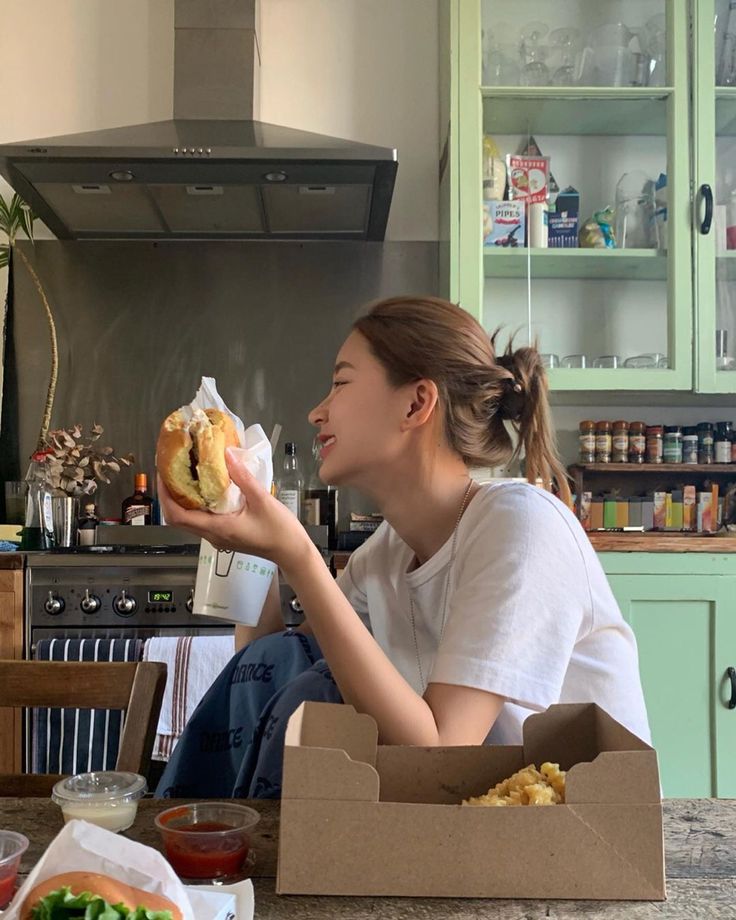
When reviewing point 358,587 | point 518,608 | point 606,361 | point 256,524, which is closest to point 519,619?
point 518,608

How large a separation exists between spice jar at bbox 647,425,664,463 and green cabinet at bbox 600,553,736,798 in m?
0.50

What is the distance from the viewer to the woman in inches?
35.8

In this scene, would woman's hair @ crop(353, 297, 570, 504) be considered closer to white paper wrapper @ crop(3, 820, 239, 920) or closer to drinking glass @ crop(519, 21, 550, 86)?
white paper wrapper @ crop(3, 820, 239, 920)

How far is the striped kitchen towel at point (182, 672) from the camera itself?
2.17 m

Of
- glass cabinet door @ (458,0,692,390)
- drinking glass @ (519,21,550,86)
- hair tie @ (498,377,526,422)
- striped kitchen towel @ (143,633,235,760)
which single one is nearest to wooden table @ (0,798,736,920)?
hair tie @ (498,377,526,422)

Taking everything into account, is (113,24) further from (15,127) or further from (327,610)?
(327,610)

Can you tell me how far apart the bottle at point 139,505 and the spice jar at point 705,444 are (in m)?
1.61

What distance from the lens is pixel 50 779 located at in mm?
1120

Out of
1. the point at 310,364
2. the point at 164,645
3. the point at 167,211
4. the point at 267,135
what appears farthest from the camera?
the point at 310,364

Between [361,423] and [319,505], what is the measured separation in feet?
5.25

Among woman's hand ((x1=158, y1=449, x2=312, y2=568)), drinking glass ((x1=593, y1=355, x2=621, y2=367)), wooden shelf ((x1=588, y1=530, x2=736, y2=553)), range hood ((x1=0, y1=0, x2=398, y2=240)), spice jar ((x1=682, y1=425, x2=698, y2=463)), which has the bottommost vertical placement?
wooden shelf ((x1=588, y1=530, x2=736, y2=553))

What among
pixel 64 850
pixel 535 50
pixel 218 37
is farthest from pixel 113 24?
pixel 64 850

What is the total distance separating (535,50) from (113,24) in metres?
1.31

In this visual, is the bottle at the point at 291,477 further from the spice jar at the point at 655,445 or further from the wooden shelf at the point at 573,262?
the spice jar at the point at 655,445
